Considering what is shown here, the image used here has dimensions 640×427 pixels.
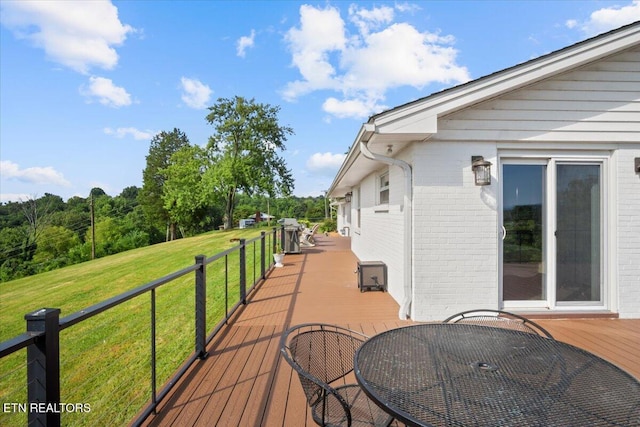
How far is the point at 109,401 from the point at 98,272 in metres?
12.2

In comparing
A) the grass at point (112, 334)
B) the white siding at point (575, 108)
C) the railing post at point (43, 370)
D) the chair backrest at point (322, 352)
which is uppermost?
the white siding at point (575, 108)

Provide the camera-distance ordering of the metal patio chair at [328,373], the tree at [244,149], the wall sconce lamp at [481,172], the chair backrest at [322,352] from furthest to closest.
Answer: the tree at [244,149] → the wall sconce lamp at [481,172] → the chair backrest at [322,352] → the metal patio chair at [328,373]

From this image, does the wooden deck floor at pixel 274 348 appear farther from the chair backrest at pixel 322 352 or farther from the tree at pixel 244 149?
the tree at pixel 244 149

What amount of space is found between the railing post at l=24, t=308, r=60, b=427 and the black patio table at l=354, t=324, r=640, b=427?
125cm

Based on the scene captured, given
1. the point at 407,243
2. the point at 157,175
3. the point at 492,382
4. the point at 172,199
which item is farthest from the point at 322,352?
the point at 157,175

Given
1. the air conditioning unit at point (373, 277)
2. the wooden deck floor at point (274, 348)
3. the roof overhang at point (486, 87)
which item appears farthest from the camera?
the air conditioning unit at point (373, 277)

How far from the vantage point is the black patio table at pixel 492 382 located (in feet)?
4.11

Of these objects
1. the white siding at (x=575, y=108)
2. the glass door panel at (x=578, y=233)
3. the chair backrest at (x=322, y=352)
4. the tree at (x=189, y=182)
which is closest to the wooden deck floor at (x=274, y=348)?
the glass door panel at (x=578, y=233)

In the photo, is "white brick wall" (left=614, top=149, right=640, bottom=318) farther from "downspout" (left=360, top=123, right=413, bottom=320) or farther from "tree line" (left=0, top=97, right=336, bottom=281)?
"tree line" (left=0, top=97, right=336, bottom=281)

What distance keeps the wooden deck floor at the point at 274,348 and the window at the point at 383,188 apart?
67.9 inches

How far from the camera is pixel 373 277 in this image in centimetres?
546

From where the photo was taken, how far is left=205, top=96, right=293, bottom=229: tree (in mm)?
23328

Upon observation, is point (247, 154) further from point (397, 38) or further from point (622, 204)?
point (622, 204)

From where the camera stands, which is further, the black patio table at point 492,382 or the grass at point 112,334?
the grass at point 112,334
